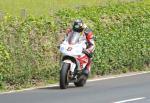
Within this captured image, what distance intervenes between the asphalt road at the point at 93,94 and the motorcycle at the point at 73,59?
0.24m

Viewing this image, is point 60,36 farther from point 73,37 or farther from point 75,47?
point 75,47

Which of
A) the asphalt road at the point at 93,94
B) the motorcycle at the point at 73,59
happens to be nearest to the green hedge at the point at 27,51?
the asphalt road at the point at 93,94

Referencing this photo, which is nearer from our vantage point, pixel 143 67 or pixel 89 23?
pixel 89 23

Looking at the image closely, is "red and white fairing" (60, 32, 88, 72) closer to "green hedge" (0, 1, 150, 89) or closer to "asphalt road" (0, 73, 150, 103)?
"asphalt road" (0, 73, 150, 103)

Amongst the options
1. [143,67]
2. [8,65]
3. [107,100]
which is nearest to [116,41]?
[143,67]

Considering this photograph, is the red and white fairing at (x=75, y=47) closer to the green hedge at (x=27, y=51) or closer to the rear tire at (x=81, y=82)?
the rear tire at (x=81, y=82)

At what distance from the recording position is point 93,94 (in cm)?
1675

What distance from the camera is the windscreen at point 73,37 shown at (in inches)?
729

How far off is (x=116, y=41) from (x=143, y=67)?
1809mm

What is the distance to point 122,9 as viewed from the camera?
24.2 meters

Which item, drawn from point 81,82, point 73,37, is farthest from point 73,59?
point 81,82

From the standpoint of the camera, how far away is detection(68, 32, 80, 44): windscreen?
1852cm

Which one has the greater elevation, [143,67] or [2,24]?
[2,24]

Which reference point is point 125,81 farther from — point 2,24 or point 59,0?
point 59,0
